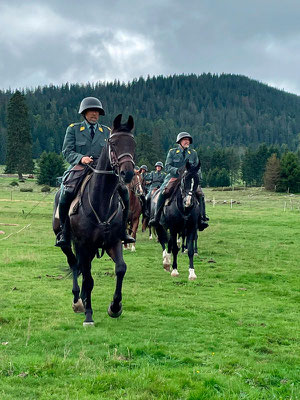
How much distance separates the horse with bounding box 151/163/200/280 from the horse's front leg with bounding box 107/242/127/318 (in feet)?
16.8

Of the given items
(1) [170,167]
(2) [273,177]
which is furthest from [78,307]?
(2) [273,177]

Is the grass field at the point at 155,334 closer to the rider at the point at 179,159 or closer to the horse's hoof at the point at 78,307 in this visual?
the horse's hoof at the point at 78,307

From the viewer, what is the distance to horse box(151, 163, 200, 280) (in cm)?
1480

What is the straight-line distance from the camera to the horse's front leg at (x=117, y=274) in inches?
356

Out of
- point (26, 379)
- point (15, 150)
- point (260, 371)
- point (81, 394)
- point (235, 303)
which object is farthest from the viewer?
point (15, 150)

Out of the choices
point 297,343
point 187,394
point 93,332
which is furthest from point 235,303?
point 187,394

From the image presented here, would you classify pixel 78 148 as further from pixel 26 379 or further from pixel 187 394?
pixel 187 394

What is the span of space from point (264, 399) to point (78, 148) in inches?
253

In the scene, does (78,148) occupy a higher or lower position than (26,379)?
higher

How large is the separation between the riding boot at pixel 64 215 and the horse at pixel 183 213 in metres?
5.17

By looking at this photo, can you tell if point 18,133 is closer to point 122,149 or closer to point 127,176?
point 122,149

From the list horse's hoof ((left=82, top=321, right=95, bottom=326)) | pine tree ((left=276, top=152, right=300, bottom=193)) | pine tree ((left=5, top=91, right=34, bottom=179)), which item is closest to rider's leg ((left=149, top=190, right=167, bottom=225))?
horse's hoof ((left=82, top=321, right=95, bottom=326))

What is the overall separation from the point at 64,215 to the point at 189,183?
5848 millimetres

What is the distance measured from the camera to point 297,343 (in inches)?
320
